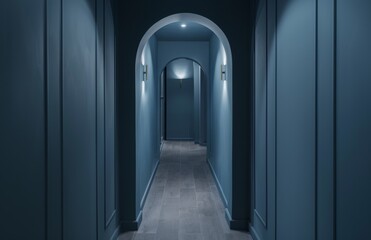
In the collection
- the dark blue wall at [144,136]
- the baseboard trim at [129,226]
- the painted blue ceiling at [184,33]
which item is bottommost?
the baseboard trim at [129,226]

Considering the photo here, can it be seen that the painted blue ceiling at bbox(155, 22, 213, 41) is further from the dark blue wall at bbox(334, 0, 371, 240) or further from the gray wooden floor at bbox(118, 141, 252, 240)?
the dark blue wall at bbox(334, 0, 371, 240)

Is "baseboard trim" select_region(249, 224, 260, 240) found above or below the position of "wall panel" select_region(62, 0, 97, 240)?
below

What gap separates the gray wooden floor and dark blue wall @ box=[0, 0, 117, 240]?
104cm

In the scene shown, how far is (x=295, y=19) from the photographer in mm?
2324

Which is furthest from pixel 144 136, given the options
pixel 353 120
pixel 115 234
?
pixel 353 120

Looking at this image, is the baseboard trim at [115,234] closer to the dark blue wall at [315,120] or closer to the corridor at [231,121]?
the corridor at [231,121]

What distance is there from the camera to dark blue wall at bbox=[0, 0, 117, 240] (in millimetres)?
1427

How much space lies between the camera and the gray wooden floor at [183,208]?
3.87m

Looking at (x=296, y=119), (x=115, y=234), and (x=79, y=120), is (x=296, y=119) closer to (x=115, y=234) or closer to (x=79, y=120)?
(x=79, y=120)

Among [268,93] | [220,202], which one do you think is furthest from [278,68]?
[220,202]

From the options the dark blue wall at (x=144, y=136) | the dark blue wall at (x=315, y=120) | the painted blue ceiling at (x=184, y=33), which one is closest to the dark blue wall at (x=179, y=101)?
the painted blue ceiling at (x=184, y=33)

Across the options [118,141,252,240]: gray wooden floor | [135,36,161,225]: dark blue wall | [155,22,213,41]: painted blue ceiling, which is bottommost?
[118,141,252,240]: gray wooden floor

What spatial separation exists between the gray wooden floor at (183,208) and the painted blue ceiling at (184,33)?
2829 mm

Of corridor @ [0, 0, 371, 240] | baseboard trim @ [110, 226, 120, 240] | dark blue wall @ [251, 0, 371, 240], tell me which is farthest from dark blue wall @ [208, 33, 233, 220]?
baseboard trim @ [110, 226, 120, 240]
